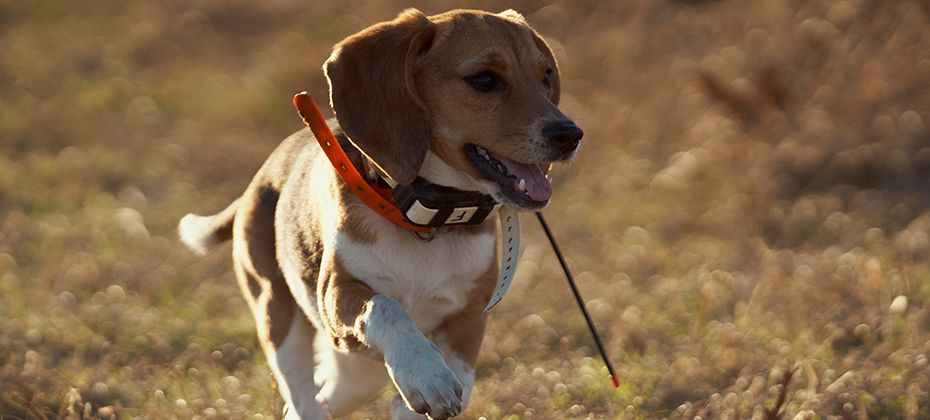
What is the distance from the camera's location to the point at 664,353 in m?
5.13

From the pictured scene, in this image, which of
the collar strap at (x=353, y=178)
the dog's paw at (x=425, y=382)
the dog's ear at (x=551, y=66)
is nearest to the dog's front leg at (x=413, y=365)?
the dog's paw at (x=425, y=382)

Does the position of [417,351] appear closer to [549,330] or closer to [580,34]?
[549,330]

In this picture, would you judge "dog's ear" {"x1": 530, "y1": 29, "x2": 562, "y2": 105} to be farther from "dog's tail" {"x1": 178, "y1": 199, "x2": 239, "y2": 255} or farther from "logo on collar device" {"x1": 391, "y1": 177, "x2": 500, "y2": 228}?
"dog's tail" {"x1": 178, "y1": 199, "x2": 239, "y2": 255}

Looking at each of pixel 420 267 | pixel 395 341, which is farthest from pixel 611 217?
pixel 395 341

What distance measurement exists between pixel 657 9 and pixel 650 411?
9.76m

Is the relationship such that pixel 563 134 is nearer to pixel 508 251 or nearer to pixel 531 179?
pixel 531 179

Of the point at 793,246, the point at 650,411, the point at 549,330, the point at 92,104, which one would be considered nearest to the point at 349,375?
the point at 650,411

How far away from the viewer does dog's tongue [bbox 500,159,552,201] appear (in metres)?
3.05

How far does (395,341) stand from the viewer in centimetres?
267

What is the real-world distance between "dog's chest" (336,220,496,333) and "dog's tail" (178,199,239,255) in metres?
1.43

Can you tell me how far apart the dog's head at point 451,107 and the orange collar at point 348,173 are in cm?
10

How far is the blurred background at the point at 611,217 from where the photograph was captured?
450cm

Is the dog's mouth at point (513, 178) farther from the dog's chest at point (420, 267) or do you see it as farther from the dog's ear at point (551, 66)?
the dog's ear at point (551, 66)

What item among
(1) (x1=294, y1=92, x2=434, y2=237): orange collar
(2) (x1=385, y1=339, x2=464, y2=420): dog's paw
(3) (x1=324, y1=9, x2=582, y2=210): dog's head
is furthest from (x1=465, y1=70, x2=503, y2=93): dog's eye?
(2) (x1=385, y1=339, x2=464, y2=420): dog's paw
